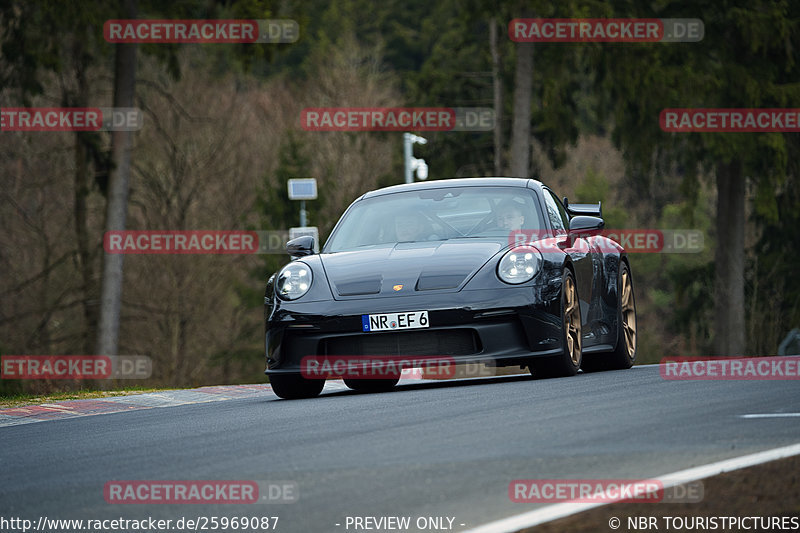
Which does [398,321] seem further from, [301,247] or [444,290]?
[301,247]

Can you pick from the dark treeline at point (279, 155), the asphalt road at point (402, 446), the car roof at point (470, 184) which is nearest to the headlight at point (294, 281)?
the asphalt road at point (402, 446)

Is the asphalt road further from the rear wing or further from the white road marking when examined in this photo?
the rear wing

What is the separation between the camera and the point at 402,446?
6219mm

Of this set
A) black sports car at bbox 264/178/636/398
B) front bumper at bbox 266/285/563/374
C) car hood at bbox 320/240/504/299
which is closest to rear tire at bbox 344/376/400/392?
black sports car at bbox 264/178/636/398

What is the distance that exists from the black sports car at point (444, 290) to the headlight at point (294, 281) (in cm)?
1

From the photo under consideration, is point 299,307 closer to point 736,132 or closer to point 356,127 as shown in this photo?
point 736,132

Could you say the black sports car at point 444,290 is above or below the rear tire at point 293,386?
above

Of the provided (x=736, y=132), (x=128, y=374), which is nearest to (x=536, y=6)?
(x=736, y=132)

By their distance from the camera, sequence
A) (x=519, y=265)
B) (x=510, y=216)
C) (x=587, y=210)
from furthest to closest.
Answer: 1. (x=587, y=210)
2. (x=510, y=216)
3. (x=519, y=265)

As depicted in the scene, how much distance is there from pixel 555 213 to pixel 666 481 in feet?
20.8

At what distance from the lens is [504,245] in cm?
990

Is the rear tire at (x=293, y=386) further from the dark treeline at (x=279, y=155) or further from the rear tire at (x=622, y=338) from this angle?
the dark treeline at (x=279, y=155)

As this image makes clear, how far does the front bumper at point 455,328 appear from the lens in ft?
30.3

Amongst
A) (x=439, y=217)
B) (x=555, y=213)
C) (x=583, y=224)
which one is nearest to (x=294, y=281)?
(x=439, y=217)
